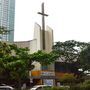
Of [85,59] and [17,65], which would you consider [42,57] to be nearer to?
[17,65]

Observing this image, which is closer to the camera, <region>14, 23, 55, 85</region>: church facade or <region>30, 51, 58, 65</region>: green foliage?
<region>30, 51, 58, 65</region>: green foliage

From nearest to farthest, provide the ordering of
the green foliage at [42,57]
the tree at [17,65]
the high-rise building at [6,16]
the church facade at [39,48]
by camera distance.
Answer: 1. the high-rise building at [6,16]
2. the tree at [17,65]
3. the green foliage at [42,57]
4. the church facade at [39,48]

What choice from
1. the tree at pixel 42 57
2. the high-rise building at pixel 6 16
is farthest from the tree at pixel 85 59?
the high-rise building at pixel 6 16

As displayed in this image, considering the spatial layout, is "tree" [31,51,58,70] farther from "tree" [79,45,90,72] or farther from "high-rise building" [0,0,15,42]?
"high-rise building" [0,0,15,42]

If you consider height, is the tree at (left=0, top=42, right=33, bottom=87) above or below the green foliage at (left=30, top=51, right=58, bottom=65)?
below

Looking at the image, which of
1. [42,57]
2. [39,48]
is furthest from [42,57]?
[39,48]

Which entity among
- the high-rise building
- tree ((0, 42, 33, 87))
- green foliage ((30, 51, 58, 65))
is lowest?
tree ((0, 42, 33, 87))

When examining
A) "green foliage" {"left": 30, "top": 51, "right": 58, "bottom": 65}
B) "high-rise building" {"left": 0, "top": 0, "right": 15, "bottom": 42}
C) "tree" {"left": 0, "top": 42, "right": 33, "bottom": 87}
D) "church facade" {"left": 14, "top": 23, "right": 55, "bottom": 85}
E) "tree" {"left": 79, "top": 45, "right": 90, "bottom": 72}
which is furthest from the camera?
"tree" {"left": 79, "top": 45, "right": 90, "bottom": 72}

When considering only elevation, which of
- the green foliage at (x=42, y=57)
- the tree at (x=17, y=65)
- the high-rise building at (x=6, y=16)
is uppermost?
the high-rise building at (x=6, y=16)

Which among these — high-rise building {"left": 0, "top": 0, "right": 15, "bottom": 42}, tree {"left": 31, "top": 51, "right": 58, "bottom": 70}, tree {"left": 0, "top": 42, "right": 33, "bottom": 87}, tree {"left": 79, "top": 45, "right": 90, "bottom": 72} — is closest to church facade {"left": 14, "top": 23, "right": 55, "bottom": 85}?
tree {"left": 79, "top": 45, "right": 90, "bottom": 72}

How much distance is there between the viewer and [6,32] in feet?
59.9

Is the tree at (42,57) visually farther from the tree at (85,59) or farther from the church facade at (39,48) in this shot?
the tree at (85,59)

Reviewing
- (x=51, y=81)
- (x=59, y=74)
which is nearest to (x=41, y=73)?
(x=51, y=81)

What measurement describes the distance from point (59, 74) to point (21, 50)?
62.7ft
